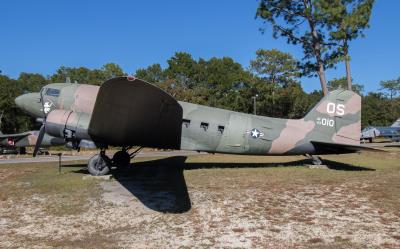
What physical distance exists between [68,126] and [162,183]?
14.5ft

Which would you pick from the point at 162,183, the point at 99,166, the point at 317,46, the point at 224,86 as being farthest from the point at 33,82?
the point at 162,183

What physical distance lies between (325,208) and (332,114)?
7.77 metres

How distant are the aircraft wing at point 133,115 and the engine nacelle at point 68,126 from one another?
2.54ft

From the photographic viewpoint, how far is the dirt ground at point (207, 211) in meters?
7.21

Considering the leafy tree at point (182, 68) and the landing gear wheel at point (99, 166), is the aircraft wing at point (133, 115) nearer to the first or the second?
the landing gear wheel at point (99, 166)

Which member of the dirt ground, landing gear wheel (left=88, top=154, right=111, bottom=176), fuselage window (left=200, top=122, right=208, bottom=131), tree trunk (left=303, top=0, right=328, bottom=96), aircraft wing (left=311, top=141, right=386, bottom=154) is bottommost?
the dirt ground

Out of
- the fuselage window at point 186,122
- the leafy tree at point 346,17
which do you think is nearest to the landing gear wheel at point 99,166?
the fuselage window at point 186,122

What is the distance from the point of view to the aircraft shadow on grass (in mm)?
10086

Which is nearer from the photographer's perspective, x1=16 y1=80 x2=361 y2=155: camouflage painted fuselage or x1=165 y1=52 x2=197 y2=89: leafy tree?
x1=16 y1=80 x2=361 y2=155: camouflage painted fuselage

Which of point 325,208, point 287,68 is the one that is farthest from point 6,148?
point 287,68

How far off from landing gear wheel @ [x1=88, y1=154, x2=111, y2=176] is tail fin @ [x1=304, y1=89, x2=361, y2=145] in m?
8.97

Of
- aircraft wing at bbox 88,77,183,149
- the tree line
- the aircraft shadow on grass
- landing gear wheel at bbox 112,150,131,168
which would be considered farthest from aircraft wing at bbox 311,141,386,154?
the tree line

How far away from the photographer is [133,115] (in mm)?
10086

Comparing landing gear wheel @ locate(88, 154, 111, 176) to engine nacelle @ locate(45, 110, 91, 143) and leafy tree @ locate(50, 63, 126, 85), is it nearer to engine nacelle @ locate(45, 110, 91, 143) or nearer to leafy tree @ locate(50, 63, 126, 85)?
engine nacelle @ locate(45, 110, 91, 143)
